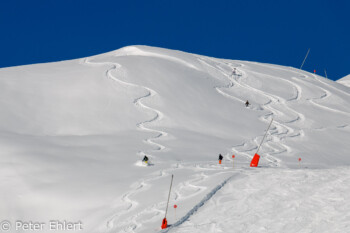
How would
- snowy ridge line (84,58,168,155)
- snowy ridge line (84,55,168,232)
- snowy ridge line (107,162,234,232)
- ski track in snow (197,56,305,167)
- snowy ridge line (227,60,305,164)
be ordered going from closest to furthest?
snowy ridge line (107,162,234,232) → snowy ridge line (84,55,168,232) → snowy ridge line (84,58,168,155) → ski track in snow (197,56,305,167) → snowy ridge line (227,60,305,164)

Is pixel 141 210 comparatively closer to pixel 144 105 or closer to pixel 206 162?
pixel 206 162

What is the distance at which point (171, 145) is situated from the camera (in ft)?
103

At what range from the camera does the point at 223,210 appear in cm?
1695

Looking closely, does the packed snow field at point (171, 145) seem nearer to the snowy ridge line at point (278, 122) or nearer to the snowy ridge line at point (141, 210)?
the snowy ridge line at point (141, 210)

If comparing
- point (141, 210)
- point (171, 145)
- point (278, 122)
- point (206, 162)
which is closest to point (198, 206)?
point (141, 210)

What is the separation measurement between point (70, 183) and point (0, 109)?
16.3m

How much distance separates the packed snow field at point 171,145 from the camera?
1727 centimetres

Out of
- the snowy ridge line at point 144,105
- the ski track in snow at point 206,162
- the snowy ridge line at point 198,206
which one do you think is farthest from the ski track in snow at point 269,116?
the snowy ridge line at point 198,206

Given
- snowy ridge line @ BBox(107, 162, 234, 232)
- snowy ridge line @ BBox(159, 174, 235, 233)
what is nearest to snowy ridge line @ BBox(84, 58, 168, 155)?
snowy ridge line @ BBox(107, 162, 234, 232)

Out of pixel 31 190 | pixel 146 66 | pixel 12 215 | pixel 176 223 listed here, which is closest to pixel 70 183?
pixel 31 190

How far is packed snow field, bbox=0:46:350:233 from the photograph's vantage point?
17266mm

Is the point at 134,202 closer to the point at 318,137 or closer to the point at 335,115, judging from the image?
the point at 318,137

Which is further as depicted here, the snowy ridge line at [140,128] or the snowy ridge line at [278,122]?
the snowy ridge line at [278,122]

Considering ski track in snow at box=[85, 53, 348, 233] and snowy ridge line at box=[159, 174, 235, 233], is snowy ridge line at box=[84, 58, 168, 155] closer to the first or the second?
ski track in snow at box=[85, 53, 348, 233]
